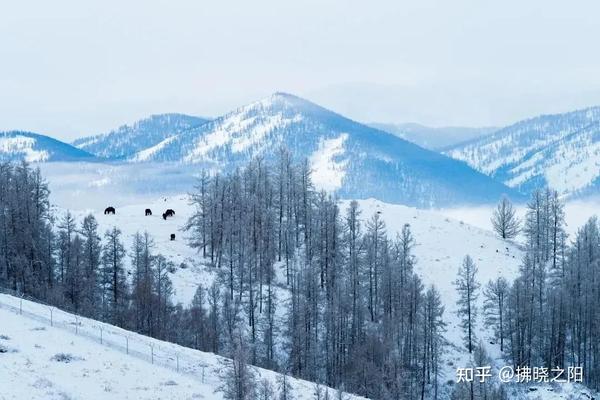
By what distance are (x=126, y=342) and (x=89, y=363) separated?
6437 mm

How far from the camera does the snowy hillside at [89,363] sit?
3659cm

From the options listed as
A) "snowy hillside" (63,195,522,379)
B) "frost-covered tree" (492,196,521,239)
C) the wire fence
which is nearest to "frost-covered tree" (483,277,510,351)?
"snowy hillside" (63,195,522,379)

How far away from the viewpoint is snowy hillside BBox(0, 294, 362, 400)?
120 feet

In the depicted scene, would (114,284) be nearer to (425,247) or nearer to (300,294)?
(300,294)

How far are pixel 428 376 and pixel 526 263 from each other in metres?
21.4

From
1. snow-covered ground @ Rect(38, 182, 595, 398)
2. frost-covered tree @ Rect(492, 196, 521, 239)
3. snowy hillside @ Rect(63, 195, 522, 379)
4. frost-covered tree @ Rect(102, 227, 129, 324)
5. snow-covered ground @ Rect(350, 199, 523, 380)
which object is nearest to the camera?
frost-covered tree @ Rect(102, 227, 129, 324)

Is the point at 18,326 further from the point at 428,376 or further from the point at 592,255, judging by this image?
the point at 592,255

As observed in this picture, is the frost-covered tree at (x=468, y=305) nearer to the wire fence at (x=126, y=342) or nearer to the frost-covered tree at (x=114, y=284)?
the wire fence at (x=126, y=342)

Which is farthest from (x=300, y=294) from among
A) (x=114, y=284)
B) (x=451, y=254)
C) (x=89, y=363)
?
(x=89, y=363)

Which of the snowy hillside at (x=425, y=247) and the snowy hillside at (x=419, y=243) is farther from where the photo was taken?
the snowy hillside at (x=419, y=243)

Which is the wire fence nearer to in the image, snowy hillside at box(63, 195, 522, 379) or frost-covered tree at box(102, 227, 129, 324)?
frost-covered tree at box(102, 227, 129, 324)

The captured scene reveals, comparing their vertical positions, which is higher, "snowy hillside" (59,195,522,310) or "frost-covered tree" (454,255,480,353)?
"snowy hillside" (59,195,522,310)

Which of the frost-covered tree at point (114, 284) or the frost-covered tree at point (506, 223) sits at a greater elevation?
the frost-covered tree at point (506, 223)

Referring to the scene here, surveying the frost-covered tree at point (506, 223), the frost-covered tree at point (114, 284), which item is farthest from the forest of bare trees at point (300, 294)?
the frost-covered tree at point (506, 223)
